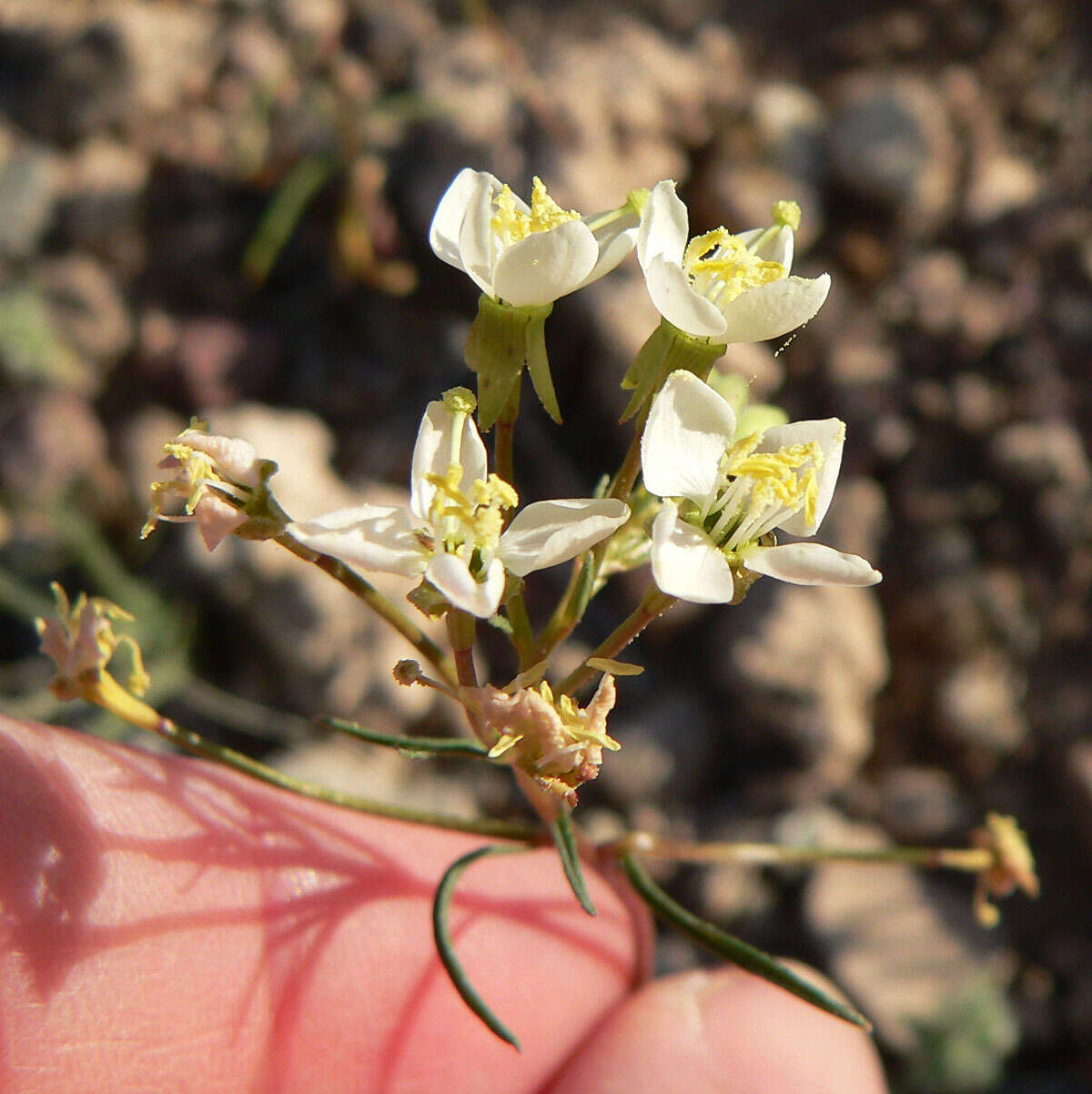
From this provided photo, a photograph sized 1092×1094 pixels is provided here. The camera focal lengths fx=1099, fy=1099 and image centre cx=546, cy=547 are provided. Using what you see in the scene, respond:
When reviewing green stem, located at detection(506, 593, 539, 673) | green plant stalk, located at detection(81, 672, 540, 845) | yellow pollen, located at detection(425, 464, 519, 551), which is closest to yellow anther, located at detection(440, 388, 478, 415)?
yellow pollen, located at detection(425, 464, 519, 551)

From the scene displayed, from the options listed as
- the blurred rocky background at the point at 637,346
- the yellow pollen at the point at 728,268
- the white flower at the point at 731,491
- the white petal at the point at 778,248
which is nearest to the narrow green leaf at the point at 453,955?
the white flower at the point at 731,491

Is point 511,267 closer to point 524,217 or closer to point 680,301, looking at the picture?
point 524,217

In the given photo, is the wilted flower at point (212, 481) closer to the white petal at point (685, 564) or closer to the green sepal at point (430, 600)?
the green sepal at point (430, 600)

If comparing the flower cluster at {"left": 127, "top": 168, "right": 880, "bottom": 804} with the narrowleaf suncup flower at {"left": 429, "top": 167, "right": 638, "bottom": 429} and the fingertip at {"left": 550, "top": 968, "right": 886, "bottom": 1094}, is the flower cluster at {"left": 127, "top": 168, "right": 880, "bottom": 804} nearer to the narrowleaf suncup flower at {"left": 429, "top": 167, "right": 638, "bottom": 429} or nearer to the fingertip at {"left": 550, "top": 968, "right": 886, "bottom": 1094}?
the narrowleaf suncup flower at {"left": 429, "top": 167, "right": 638, "bottom": 429}

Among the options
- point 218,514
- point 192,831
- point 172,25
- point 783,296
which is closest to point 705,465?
point 783,296

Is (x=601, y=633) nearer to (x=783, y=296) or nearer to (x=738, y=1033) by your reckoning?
(x=738, y=1033)

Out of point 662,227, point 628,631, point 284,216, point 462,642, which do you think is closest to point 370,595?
point 462,642
